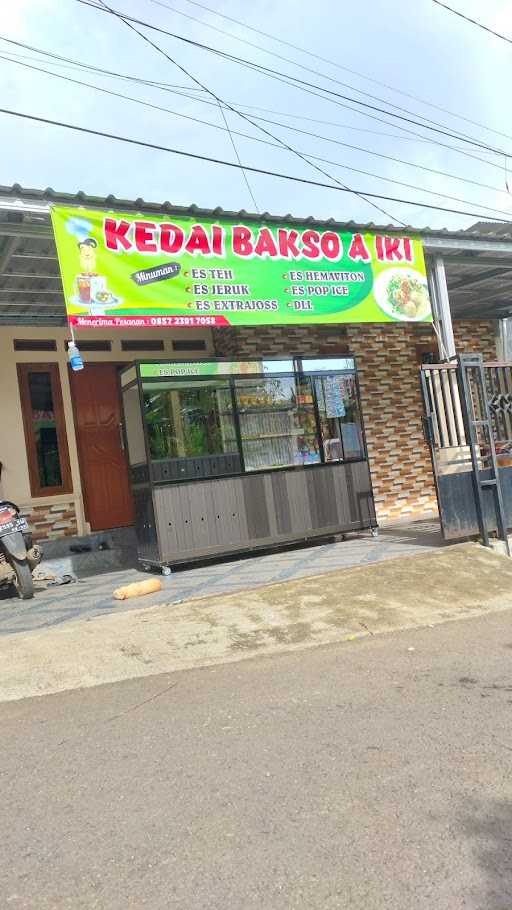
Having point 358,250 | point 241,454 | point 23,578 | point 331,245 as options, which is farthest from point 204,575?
point 358,250

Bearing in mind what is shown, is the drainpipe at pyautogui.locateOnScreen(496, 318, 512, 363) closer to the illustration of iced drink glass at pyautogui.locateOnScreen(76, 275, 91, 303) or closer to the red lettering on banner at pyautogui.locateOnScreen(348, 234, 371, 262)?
the red lettering on banner at pyautogui.locateOnScreen(348, 234, 371, 262)

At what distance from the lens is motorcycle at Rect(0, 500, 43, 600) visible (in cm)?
741

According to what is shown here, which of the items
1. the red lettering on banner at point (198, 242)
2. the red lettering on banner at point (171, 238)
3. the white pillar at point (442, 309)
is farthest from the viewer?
the white pillar at point (442, 309)

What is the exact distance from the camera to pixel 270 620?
19.2ft

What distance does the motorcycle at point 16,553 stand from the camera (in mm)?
7410

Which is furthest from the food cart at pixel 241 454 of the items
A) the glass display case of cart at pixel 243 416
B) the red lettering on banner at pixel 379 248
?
the red lettering on banner at pixel 379 248

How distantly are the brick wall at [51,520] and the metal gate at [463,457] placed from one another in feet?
16.0

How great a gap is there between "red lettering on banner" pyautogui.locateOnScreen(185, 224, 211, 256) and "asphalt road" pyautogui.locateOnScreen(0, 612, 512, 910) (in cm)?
437

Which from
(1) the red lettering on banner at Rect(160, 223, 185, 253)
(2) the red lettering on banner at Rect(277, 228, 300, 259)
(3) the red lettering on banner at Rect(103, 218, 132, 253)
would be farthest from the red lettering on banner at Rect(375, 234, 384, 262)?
(3) the red lettering on banner at Rect(103, 218, 132, 253)

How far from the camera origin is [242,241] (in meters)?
7.48

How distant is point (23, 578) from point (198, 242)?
3980 millimetres

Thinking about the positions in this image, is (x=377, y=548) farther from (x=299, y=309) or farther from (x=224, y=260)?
(x=224, y=260)

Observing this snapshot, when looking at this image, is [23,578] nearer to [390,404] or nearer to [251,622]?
[251,622]

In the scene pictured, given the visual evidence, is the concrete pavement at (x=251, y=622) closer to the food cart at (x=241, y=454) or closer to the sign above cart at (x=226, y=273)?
the food cart at (x=241, y=454)
